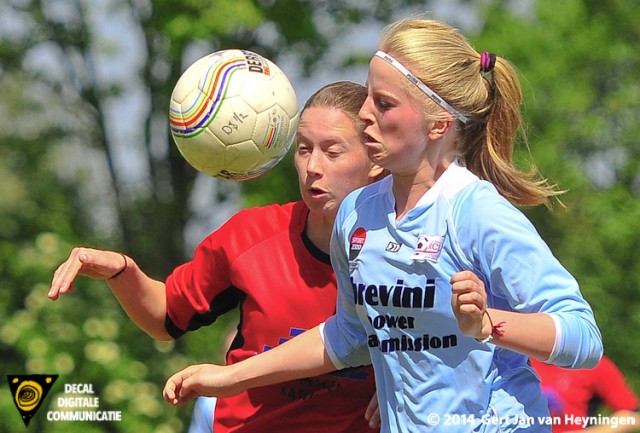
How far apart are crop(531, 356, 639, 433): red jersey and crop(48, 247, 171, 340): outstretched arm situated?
96.1 inches

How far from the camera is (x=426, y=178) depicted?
10.7 feet

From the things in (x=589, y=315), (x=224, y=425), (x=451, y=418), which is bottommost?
(x=224, y=425)

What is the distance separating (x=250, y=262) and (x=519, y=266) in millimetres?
1169

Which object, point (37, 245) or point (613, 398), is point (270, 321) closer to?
point (613, 398)

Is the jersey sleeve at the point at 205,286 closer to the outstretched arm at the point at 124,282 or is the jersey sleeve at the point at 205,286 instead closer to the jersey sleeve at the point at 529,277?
the outstretched arm at the point at 124,282


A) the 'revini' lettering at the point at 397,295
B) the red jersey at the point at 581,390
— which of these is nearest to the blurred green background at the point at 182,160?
the red jersey at the point at 581,390

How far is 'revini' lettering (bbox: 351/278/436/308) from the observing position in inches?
123

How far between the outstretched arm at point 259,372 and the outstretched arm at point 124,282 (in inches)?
18.2

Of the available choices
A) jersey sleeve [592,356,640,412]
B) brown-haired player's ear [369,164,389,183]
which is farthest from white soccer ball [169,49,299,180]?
jersey sleeve [592,356,640,412]

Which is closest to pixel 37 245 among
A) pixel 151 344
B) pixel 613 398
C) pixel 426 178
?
pixel 151 344

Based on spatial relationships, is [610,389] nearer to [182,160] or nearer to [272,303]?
[272,303]

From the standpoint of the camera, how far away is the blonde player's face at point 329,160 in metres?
3.69

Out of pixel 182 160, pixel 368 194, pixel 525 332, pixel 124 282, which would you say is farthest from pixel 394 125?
pixel 182 160

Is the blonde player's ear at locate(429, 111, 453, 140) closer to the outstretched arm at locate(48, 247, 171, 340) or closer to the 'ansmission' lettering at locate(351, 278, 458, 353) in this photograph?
the 'ansmission' lettering at locate(351, 278, 458, 353)
